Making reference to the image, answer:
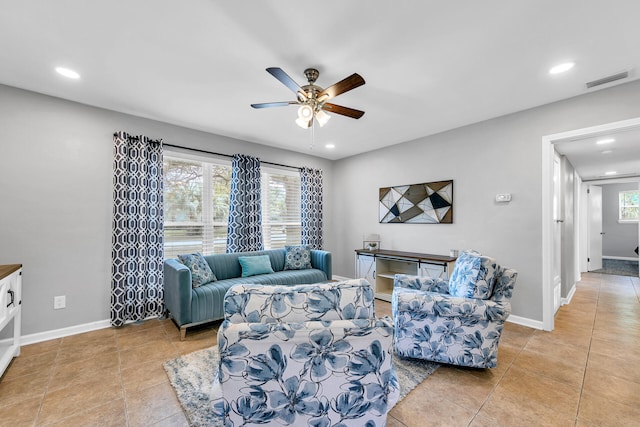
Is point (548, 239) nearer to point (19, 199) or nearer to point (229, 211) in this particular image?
point (229, 211)

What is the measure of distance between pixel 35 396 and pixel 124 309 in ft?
4.30

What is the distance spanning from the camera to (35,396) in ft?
6.43

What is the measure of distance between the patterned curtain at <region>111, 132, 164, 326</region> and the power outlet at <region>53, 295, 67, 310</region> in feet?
1.40

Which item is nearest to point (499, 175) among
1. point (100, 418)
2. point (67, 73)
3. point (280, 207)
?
point (280, 207)

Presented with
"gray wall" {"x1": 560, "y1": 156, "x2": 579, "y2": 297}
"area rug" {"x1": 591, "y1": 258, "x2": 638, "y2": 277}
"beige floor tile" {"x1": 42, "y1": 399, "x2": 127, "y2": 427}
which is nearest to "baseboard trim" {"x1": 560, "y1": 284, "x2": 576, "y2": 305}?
"gray wall" {"x1": 560, "y1": 156, "x2": 579, "y2": 297}

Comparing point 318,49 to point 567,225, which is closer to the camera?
point 318,49

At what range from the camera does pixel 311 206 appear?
5320 millimetres

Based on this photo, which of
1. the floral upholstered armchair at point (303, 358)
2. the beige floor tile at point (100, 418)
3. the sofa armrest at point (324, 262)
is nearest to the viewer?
the floral upholstered armchair at point (303, 358)

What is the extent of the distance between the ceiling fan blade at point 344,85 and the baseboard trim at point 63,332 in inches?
142

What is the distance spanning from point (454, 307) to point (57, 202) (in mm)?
4183

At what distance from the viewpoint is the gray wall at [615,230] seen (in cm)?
801

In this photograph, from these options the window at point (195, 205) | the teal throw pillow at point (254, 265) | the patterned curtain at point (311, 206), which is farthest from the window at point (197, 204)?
the patterned curtain at point (311, 206)

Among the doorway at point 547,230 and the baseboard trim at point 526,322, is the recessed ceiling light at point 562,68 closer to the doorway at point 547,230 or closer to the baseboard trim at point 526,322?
the doorway at point 547,230

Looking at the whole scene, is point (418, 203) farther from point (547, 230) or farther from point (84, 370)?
point (84, 370)
